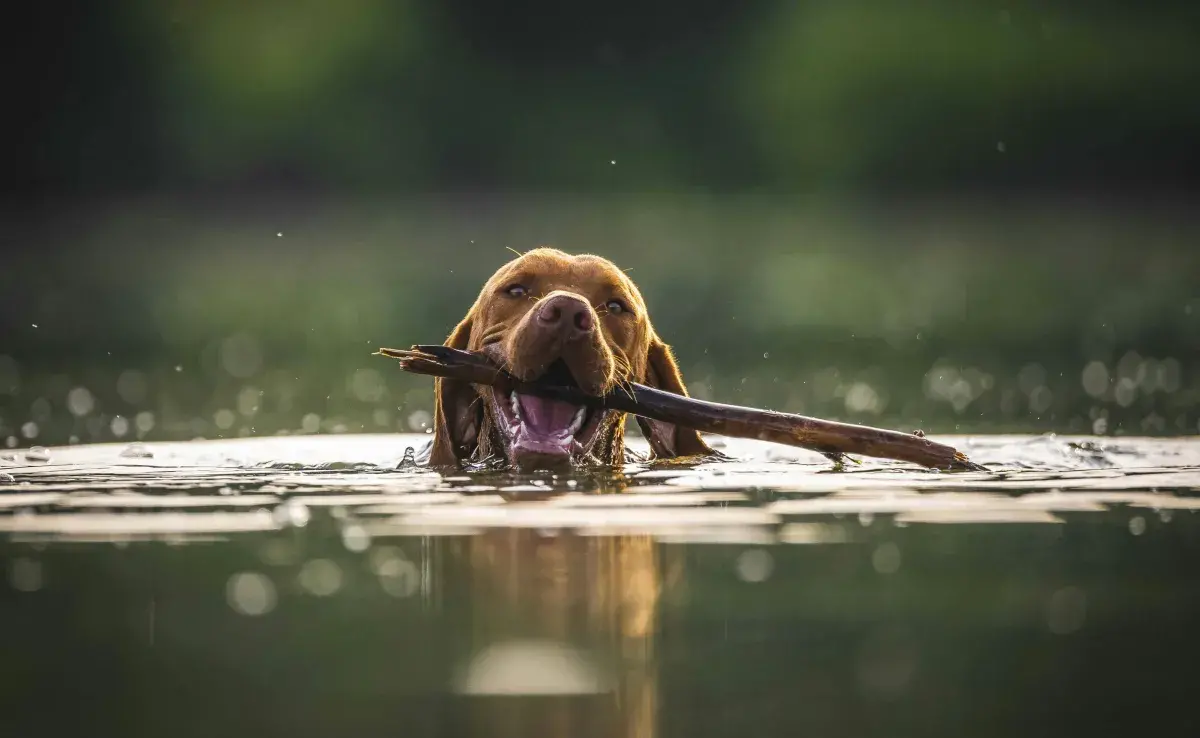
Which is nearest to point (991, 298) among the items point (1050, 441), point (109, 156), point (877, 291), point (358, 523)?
point (877, 291)

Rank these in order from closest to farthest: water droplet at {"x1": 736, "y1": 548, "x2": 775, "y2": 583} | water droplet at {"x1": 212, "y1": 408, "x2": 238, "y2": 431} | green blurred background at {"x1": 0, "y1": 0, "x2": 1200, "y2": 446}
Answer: water droplet at {"x1": 736, "y1": 548, "x2": 775, "y2": 583}
water droplet at {"x1": 212, "y1": 408, "x2": 238, "y2": 431}
green blurred background at {"x1": 0, "y1": 0, "x2": 1200, "y2": 446}

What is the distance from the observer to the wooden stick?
647cm

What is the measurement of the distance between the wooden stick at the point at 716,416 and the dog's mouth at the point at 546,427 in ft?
0.58

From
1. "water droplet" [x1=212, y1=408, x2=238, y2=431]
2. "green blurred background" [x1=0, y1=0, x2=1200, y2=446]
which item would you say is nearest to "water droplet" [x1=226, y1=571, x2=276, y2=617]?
"green blurred background" [x1=0, y1=0, x2=1200, y2=446]

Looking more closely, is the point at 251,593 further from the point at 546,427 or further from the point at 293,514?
the point at 546,427

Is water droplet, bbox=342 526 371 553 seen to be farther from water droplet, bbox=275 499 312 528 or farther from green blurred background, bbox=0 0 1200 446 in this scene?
green blurred background, bbox=0 0 1200 446

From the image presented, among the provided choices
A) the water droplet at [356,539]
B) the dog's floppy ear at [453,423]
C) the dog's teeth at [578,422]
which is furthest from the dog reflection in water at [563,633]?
the dog's floppy ear at [453,423]

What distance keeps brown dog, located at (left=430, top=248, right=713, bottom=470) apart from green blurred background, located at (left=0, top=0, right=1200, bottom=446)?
9.25ft

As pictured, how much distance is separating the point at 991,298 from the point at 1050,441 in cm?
973

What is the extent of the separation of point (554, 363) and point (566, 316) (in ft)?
1.25

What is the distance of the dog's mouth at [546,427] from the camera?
6785mm

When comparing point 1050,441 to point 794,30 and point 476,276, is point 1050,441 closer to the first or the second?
point 476,276

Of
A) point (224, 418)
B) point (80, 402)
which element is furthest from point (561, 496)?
point (80, 402)

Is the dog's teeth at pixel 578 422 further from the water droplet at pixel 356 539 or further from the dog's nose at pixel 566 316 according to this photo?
the water droplet at pixel 356 539
